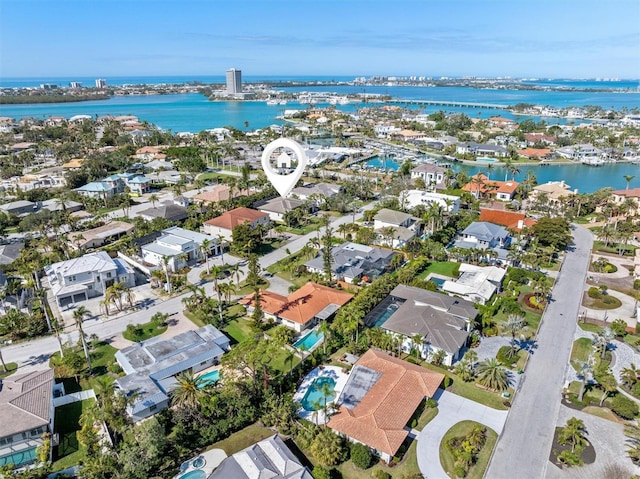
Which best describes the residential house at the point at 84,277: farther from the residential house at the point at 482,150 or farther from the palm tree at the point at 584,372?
the residential house at the point at 482,150

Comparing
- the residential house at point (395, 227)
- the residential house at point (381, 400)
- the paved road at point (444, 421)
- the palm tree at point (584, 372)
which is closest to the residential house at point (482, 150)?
the residential house at point (395, 227)

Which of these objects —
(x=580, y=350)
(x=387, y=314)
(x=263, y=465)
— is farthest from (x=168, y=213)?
(x=580, y=350)

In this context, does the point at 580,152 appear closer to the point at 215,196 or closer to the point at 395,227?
the point at 395,227

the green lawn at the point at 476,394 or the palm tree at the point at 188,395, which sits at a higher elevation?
the palm tree at the point at 188,395

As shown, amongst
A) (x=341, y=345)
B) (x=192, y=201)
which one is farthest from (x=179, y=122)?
(x=341, y=345)

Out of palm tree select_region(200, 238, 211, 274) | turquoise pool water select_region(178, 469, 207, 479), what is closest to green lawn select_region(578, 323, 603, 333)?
turquoise pool water select_region(178, 469, 207, 479)

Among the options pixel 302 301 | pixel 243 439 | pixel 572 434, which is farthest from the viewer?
pixel 302 301

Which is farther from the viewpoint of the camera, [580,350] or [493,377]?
[580,350]
